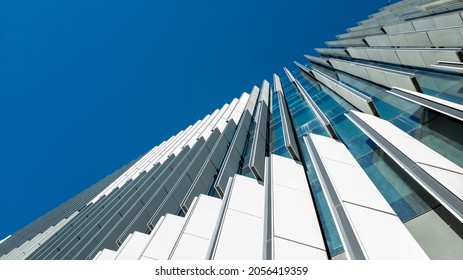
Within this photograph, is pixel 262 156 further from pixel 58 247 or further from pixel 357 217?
pixel 58 247

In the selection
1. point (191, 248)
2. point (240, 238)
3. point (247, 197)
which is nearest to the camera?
point (240, 238)

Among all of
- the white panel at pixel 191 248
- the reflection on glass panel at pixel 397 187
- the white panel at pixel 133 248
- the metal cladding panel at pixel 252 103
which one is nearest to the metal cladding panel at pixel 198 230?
the white panel at pixel 191 248

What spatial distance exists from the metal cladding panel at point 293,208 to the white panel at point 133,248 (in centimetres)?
609

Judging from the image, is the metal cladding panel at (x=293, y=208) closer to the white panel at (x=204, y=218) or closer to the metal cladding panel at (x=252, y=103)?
the white panel at (x=204, y=218)

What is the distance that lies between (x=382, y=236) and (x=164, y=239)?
8380mm

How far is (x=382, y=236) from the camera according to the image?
6.36 m

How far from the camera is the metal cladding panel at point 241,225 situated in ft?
27.3

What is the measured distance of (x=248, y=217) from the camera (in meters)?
9.97

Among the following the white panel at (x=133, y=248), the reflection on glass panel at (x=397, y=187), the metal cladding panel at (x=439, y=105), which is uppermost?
the metal cladding panel at (x=439, y=105)

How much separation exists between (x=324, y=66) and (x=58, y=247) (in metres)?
28.4

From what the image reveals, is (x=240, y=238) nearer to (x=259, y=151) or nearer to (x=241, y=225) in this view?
(x=241, y=225)

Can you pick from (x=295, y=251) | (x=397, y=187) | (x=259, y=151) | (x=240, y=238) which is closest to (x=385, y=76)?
(x=259, y=151)

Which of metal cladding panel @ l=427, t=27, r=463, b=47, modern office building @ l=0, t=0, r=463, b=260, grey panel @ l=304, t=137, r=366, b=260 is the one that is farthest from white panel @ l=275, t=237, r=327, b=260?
metal cladding panel @ l=427, t=27, r=463, b=47

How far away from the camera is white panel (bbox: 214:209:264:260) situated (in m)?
8.21
